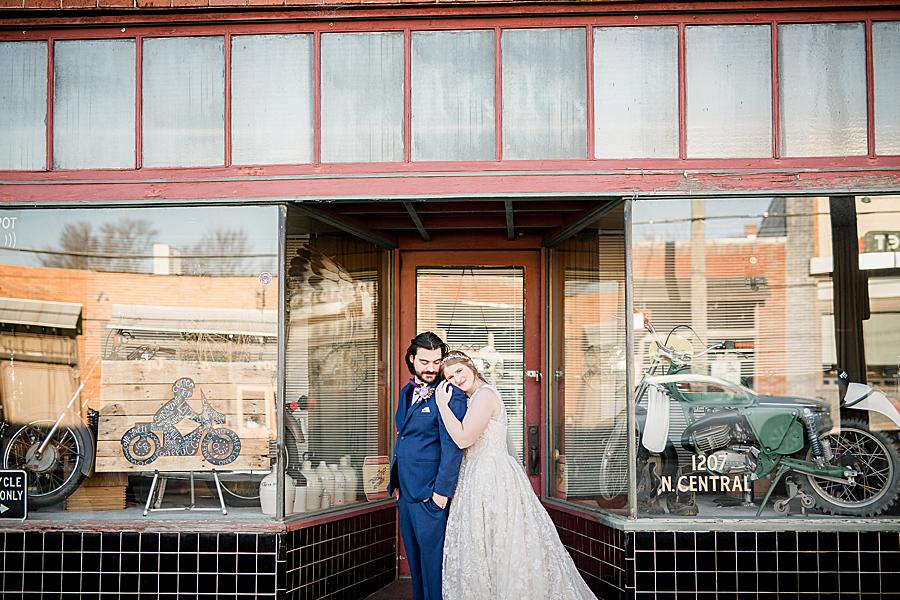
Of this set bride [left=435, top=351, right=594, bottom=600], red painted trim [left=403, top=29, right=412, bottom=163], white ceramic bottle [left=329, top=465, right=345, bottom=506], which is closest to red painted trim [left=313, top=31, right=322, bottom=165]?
red painted trim [left=403, top=29, right=412, bottom=163]

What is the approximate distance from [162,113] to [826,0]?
432cm

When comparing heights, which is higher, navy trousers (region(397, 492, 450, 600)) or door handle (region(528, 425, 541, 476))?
door handle (region(528, 425, 541, 476))

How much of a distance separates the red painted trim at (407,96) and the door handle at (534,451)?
105 inches

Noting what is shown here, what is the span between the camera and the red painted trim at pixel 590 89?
625 centimetres

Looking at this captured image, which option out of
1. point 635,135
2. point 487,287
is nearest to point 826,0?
point 635,135

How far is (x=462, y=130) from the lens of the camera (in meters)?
6.32

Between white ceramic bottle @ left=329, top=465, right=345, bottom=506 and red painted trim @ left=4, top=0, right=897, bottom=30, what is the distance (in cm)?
304

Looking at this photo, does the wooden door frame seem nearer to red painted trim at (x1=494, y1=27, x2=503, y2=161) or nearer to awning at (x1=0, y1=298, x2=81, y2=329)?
red painted trim at (x1=494, y1=27, x2=503, y2=161)

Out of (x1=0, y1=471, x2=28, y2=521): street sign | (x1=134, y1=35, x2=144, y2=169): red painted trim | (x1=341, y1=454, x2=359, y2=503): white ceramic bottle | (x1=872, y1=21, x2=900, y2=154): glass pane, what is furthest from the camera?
(x1=341, y1=454, x2=359, y2=503): white ceramic bottle

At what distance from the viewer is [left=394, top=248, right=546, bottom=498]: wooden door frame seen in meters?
7.87

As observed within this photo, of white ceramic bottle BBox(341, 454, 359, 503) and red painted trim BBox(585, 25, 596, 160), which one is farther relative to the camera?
white ceramic bottle BBox(341, 454, 359, 503)

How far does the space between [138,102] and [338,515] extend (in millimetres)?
3102

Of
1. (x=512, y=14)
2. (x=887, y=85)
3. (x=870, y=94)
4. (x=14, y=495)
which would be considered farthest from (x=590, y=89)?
(x=14, y=495)

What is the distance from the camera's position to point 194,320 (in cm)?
634
